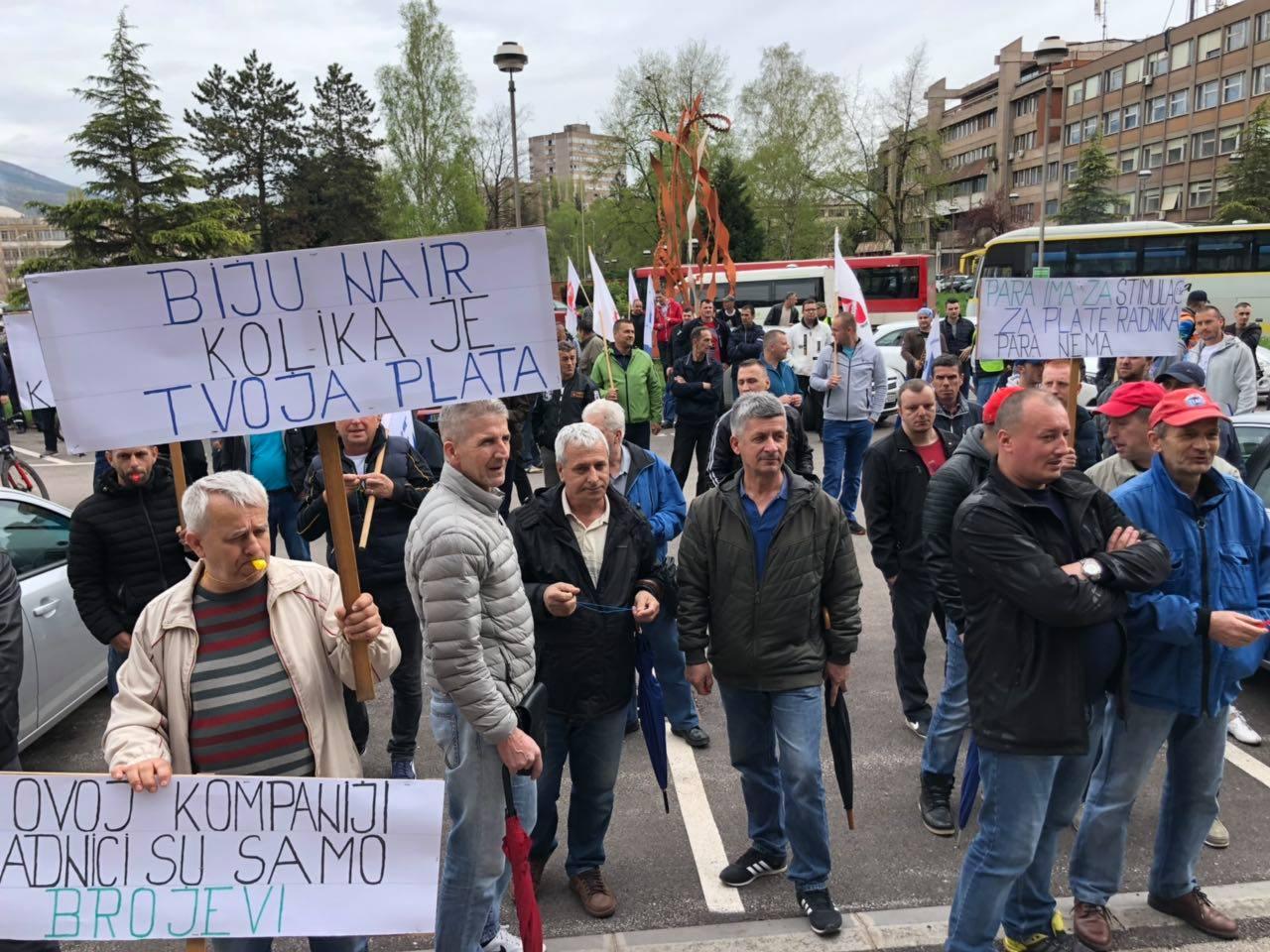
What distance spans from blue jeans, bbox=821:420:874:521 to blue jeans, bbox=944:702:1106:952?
596 cm

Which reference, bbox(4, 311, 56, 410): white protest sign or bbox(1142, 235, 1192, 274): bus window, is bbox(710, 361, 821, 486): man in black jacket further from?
bbox(1142, 235, 1192, 274): bus window

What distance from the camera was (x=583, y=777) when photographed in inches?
138

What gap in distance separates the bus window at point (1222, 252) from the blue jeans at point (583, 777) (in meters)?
26.0

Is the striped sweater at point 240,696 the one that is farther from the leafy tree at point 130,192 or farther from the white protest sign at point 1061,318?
the leafy tree at point 130,192

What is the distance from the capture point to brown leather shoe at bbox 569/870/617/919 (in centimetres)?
348

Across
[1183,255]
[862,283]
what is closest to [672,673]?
[1183,255]

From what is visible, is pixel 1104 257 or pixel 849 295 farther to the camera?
Result: pixel 1104 257

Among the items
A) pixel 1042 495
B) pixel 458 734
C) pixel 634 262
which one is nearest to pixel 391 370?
pixel 458 734

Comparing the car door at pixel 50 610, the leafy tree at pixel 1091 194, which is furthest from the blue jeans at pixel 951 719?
the leafy tree at pixel 1091 194

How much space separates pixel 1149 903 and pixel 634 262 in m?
48.8

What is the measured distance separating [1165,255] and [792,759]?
84.4 feet

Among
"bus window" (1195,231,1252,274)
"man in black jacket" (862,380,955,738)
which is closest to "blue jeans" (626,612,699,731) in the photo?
"man in black jacket" (862,380,955,738)

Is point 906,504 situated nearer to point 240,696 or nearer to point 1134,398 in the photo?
point 1134,398

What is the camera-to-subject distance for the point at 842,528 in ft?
11.4
